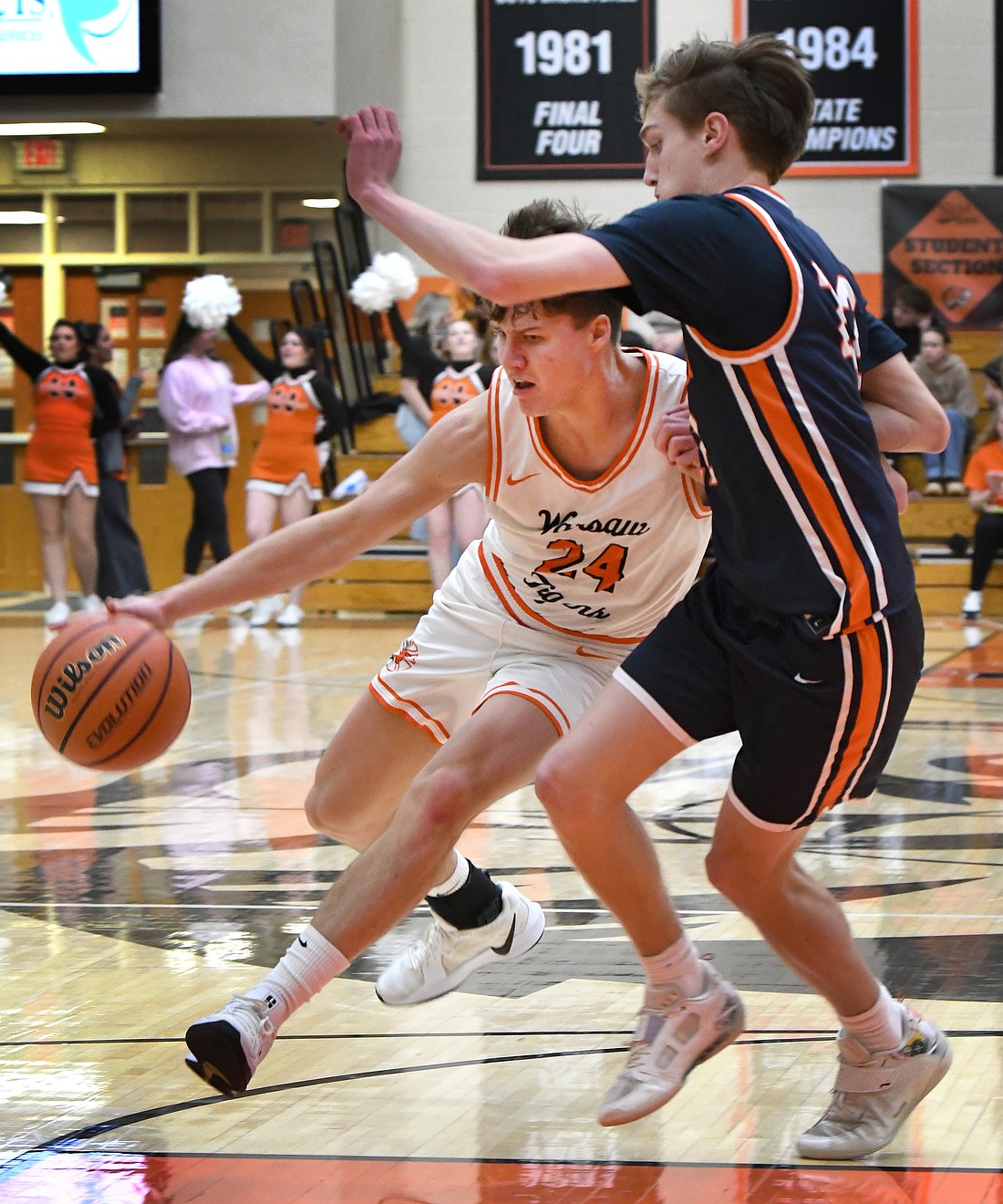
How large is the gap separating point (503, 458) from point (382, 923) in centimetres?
88

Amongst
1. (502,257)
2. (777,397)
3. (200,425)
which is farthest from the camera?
(200,425)

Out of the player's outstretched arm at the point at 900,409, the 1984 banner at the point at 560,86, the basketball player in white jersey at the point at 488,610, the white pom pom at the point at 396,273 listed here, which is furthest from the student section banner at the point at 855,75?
the player's outstretched arm at the point at 900,409

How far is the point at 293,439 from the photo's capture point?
38.0 ft

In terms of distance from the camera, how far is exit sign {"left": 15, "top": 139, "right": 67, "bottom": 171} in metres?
14.8

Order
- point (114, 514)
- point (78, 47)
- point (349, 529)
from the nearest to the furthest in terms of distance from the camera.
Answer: point (349, 529)
point (114, 514)
point (78, 47)

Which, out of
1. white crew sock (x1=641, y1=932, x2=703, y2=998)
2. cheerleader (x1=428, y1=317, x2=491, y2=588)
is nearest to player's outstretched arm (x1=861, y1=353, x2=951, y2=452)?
white crew sock (x1=641, y1=932, x2=703, y2=998)

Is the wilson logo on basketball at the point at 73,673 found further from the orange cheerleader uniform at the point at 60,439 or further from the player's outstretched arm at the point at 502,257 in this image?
the orange cheerleader uniform at the point at 60,439

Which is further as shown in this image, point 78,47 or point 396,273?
point 78,47

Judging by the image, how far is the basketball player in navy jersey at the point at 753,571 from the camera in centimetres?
238

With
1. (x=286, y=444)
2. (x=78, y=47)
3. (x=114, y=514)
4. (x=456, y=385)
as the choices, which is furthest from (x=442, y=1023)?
(x=78, y=47)

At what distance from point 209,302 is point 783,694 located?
380 inches

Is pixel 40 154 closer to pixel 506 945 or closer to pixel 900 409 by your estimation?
pixel 506 945

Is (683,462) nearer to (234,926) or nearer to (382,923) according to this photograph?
(382,923)

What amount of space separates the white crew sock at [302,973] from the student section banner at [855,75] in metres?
11.9
